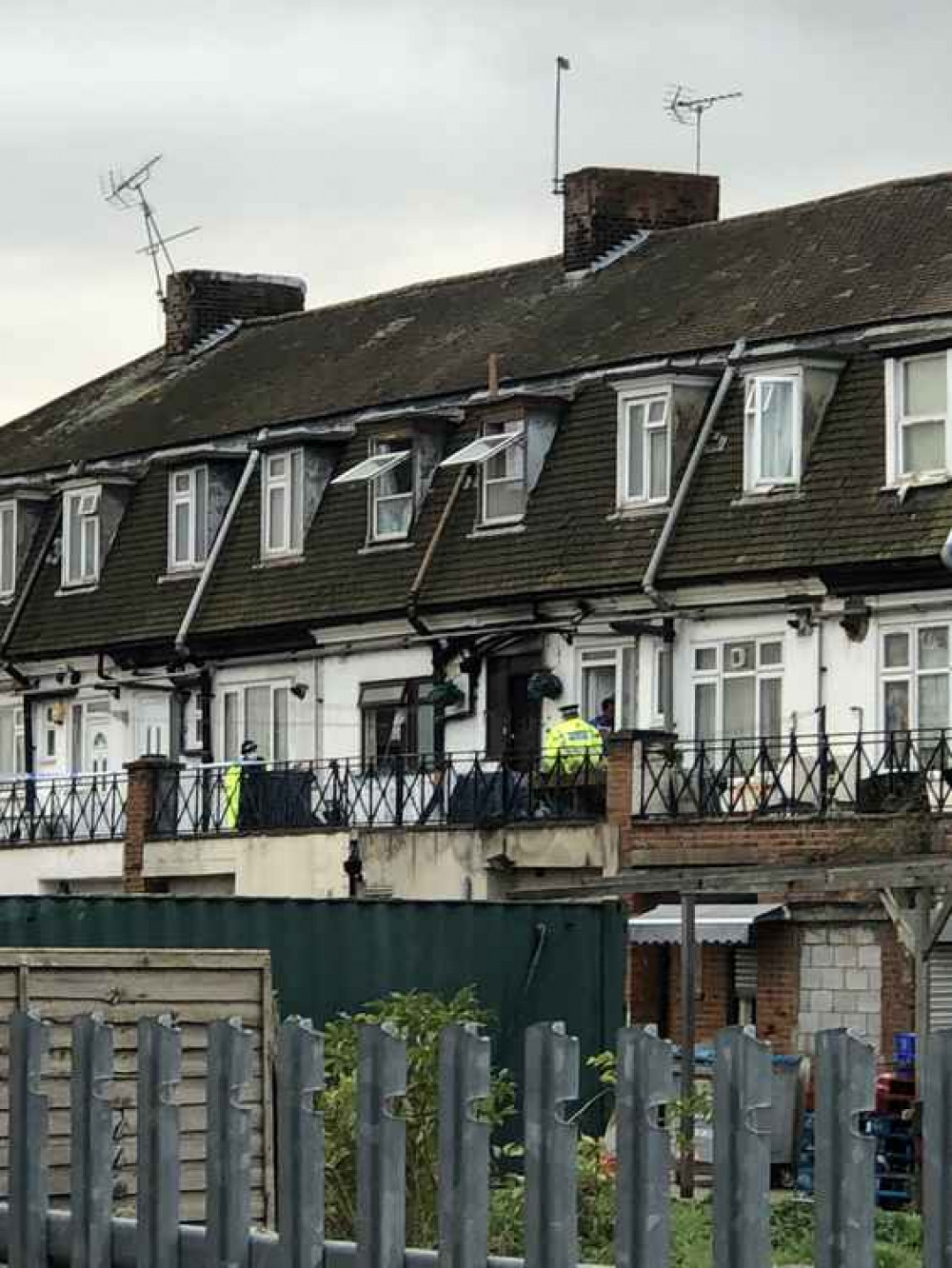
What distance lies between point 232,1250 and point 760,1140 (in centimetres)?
182

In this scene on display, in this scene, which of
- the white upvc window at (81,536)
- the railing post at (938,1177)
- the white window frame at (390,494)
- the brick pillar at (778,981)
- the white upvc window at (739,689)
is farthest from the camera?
the white upvc window at (81,536)

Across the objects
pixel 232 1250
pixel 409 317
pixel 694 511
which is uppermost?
pixel 409 317

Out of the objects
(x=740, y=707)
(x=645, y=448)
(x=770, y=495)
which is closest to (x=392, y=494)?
(x=645, y=448)

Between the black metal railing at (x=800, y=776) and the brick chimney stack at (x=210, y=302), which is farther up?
the brick chimney stack at (x=210, y=302)

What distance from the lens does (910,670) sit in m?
42.5

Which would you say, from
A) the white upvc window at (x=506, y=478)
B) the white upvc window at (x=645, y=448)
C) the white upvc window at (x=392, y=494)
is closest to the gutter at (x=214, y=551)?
the white upvc window at (x=392, y=494)

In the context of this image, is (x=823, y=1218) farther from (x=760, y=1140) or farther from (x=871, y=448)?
(x=871, y=448)

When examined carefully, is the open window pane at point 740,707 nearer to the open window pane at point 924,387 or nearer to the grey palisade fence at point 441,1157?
the open window pane at point 924,387

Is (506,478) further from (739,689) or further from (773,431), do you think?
(739,689)

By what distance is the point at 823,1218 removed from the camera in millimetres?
8008

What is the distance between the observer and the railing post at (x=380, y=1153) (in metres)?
8.83

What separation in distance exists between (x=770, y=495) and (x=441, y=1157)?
118 feet

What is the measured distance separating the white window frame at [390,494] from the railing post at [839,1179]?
42280 millimetres

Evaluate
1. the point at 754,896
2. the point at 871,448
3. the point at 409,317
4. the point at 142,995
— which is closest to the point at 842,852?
the point at 754,896
